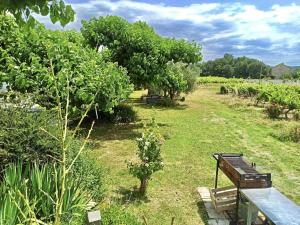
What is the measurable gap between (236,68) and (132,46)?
9992cm

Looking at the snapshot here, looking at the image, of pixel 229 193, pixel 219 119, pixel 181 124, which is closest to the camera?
pixel 229 193

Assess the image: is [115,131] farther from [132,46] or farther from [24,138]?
[24,138]

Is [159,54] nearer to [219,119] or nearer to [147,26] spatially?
[147,26]

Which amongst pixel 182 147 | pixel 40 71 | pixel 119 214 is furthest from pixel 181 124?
pixel 119 214

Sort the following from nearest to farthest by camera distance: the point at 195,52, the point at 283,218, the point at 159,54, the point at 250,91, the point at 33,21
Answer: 1. the point at 33,21
2. the point at 283,218
3. the point at 159,54
4. the point at 195,52
5. the point at 250,91

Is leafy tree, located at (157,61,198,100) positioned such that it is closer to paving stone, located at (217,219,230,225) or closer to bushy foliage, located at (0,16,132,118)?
bushy foliage, located at (0,16,132,118)

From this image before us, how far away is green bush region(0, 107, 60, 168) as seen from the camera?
6230 mm

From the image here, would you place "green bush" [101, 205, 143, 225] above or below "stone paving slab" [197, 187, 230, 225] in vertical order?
above

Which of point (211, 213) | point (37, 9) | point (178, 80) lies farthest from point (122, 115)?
point (37, 9)

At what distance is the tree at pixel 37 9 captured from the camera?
2.30 m

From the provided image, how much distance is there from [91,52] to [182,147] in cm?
535

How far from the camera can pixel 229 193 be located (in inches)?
311

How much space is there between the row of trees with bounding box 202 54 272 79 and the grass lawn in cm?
8815

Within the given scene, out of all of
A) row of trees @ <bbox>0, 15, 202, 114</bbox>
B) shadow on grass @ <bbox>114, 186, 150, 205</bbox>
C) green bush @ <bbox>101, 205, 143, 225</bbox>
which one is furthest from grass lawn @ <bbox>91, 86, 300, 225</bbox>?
row of trees @ <bbox>0, 15, 202, 114</bbox>
